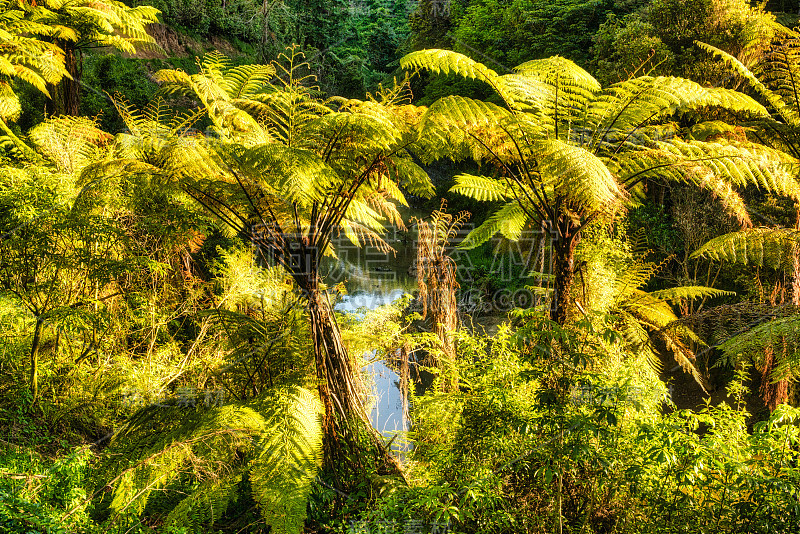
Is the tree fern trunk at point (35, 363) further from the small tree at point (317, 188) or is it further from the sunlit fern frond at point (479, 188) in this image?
the sunlit fern frond at point (479, 188)

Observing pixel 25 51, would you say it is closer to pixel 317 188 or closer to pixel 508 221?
pixel 317 188

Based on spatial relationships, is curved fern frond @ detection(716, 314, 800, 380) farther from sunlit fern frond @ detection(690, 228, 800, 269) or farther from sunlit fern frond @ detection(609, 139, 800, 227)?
sunlit fern frond @ detection(690, 228, 800, 269)

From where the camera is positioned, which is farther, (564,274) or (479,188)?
(479,188)

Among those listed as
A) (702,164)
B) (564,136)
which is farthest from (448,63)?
(702,164)

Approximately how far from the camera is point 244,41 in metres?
15.5

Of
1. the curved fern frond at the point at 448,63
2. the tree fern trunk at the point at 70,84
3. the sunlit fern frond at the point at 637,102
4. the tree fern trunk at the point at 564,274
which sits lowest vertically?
the tree fern trunk at the point at 564,274

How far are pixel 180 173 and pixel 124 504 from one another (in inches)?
61.1

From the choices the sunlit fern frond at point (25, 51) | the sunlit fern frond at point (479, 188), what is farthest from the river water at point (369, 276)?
the sunlit fern frond at point (25, 51)

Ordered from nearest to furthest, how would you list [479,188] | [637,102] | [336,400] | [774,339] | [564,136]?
[336,400]
[774,339]
[637,102]
[564,136]
[479,188]

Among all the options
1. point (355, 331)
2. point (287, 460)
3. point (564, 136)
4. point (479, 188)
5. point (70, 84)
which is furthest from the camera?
point (70, 84)

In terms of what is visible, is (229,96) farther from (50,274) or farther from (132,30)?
(132,30)

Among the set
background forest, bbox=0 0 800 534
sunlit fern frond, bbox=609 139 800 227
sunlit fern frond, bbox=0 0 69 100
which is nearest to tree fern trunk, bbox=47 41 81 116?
background forest, bbox=0 0 800 534

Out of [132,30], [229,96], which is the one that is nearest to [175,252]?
[229,96]

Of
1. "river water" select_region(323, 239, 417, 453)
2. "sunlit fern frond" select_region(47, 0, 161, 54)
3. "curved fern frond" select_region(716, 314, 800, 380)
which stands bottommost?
"river water" select_region(323, 239, 417, 453)
